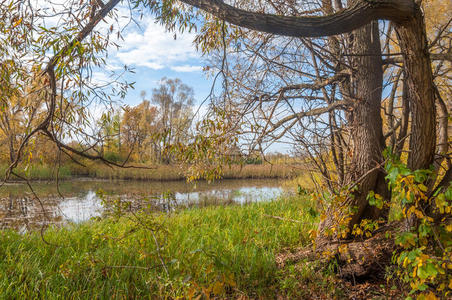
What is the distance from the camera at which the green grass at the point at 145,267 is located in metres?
2.37

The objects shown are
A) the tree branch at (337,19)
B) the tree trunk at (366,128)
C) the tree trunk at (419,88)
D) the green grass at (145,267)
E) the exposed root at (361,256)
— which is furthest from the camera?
the tree trunk at (366,128)

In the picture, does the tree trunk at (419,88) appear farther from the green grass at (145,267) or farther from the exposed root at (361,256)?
the green grass at (145,267)

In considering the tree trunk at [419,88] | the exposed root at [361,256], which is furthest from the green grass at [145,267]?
the tree trunk at [419,88]

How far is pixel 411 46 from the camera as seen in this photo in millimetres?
2053

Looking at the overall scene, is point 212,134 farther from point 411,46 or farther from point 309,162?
point 411,46

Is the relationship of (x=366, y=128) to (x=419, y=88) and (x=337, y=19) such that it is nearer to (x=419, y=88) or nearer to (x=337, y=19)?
(x=419, y=88)

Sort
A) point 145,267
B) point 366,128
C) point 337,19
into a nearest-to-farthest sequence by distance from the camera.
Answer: point 337,19
point 145,267
point 366,128

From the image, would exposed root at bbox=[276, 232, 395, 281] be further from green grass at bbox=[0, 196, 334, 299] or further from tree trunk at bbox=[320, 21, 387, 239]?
green grass at bbox=[0, 196, 334, 299]

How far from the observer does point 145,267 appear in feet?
8.87

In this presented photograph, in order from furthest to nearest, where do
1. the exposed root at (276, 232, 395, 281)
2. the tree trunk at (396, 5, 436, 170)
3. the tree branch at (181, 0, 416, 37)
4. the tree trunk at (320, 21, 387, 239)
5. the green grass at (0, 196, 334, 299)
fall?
the tree trunk at (320, 21, 387, 239) → the exposed root at (276, 232, 395, 281) → the green grass at (0, 196, 334, 299) → the tree trunk at (396, 5, 436, 170) → the tree branch at (181, 0, 416, 37)

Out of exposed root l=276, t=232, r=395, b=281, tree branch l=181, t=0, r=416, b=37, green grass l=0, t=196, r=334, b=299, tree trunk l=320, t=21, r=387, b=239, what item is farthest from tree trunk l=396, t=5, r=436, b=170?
green grass l=0, t=196, r=334, b=299

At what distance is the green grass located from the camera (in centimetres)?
237

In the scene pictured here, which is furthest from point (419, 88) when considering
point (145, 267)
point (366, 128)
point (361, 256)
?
point (145, 267)

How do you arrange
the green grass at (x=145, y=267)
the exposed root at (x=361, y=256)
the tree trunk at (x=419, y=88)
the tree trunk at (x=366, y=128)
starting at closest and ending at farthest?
the tree trunk at (x=419, y=88) → the green grass at (x=145, y=267) → the exposed root at (x=361, y=256) → the tree trunk at (x=366, y=128)
